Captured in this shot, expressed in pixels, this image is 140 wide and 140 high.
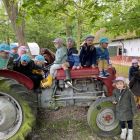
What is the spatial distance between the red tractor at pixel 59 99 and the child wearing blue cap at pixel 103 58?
13 cm

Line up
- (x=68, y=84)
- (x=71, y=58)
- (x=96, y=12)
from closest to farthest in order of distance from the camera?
(x=68, y=84), (x=71, y=58), (x=96, y=12)

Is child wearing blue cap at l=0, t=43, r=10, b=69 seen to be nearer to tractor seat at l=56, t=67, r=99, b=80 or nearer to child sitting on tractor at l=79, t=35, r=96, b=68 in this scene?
tractor seat at l=56, t=67, r=99, b=80

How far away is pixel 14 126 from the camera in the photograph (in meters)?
5.57

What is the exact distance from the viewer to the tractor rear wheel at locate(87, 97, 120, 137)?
20.4 feet

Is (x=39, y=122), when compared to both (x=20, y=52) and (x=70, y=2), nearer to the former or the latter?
(x=20, y=52)

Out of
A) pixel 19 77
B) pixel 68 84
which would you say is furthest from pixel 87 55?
pixel 19 77

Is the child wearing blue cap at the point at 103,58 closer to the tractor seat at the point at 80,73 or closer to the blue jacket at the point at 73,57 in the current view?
the tractor seat at the point at 80,73

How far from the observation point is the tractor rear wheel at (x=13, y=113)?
5.45 meters

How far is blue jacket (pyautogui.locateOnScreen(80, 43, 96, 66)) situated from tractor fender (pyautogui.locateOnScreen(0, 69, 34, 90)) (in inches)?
42.7

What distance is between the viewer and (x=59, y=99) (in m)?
6.51

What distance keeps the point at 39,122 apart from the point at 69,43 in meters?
1.64

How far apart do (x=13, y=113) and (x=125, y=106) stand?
6.16 feet

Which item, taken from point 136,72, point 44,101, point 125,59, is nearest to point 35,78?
point 44,101

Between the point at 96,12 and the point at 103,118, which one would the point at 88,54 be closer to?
the point at 103,118
